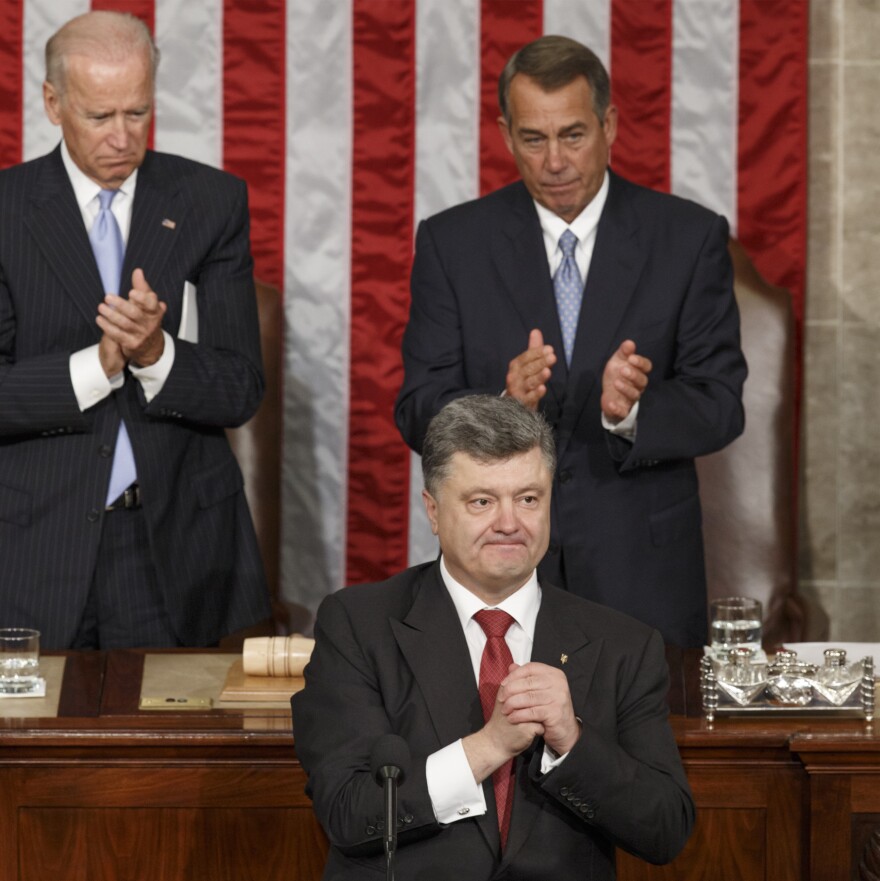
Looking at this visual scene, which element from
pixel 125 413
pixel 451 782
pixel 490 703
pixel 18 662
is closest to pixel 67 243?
pixel 125 413

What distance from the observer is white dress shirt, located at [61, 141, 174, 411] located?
11.9 ft

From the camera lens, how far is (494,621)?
2.80 m

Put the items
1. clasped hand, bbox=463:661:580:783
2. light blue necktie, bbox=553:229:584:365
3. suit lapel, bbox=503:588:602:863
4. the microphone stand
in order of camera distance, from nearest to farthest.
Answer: the microphone stand → clasped hand, bbox=463:661:580:783 → suit lapel, bbox=503:588:602:863 → light blue necktie, bbox=553:229:584:365

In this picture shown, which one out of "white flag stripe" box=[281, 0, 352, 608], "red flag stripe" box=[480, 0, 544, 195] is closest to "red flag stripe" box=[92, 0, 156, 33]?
"white flag stripe" box=[281, 0, 352, 608]

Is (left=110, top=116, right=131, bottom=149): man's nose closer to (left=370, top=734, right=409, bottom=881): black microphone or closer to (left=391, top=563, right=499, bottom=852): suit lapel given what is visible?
(left=391, top=563, right=499, bottom=852): suit lapel

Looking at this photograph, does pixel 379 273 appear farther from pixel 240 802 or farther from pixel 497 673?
pixel 497 673

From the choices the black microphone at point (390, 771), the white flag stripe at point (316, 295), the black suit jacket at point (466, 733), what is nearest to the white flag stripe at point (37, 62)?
the white flag stripe at point (316, 295)

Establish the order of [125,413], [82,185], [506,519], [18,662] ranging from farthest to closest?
[82,185] → [125,413] → [18,662] → [506,519]

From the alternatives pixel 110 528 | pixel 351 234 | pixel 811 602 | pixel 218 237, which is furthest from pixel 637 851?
pixel 351 234

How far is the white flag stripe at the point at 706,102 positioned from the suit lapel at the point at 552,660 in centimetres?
253

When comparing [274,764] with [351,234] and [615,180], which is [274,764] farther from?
[351,234]

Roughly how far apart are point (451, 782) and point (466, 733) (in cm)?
13

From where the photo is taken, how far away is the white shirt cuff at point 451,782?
8.45 ft

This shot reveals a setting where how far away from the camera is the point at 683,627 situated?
3912mm
